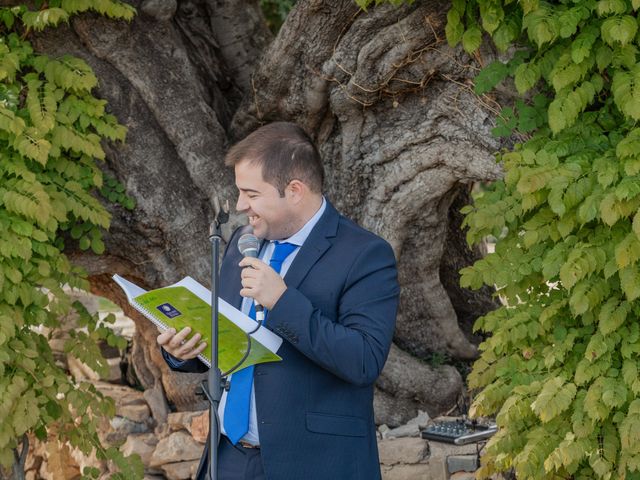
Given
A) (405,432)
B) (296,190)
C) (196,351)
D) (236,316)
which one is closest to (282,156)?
(296,190)

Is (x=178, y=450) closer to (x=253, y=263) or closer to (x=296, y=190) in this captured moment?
(x=296, y=190)

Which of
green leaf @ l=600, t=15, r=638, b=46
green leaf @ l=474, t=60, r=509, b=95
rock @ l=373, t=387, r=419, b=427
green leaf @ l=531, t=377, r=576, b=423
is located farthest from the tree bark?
green leaf @ l=531, t=377, r=576, b=423

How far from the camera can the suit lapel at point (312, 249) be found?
9.47ft

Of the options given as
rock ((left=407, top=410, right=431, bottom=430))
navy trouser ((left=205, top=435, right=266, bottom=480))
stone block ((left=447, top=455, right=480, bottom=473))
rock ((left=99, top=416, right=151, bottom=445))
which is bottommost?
rock ((left=99, top=416, right=151, bottom=445))

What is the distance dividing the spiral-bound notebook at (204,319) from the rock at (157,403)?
3.20 metres

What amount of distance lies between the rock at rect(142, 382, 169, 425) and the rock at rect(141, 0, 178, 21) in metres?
2.23

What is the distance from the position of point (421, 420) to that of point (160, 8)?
271cm

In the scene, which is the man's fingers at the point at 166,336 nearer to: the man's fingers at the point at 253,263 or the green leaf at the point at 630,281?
the man's fingers at the point at 253,263

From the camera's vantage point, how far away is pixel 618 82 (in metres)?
3.71

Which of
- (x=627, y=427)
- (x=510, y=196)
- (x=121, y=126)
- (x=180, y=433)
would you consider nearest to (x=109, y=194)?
(x=121, y=126)

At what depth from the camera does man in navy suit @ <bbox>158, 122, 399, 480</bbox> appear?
9.19 feet

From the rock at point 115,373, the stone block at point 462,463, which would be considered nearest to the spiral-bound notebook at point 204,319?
the stone block at point 462,463

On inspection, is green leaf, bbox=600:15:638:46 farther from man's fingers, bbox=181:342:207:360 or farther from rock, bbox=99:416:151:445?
rock, bbox=99:416:151:445

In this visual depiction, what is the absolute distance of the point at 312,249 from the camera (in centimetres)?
291
